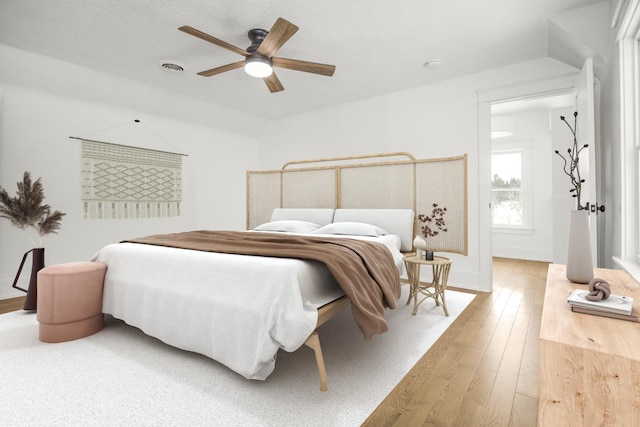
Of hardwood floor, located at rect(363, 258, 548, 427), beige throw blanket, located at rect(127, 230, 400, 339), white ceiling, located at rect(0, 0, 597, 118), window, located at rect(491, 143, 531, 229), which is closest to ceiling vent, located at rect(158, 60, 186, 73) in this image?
white ceiling, located at rect(0, 0, 597, 118)

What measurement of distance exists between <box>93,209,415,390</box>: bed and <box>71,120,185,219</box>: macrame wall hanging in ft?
5.86

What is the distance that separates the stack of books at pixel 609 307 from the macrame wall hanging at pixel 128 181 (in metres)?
4.70

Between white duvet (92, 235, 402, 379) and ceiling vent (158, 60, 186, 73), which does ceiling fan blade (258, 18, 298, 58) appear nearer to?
ceiling vent (158, 60, 186, 73)

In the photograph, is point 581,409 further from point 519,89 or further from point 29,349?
point 519,89

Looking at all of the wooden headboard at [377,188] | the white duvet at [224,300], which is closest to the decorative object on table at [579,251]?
the white duvet at [224,300]

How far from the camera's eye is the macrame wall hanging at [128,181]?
395cm

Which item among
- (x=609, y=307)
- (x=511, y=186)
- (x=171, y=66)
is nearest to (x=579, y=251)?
(x=609, y=307)

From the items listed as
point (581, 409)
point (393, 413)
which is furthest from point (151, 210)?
point (581, 409)

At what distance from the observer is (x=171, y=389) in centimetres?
172

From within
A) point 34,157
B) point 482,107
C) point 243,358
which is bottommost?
point 243,358

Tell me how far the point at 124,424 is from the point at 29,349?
132cm

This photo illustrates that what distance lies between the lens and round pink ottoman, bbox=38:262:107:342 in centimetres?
225

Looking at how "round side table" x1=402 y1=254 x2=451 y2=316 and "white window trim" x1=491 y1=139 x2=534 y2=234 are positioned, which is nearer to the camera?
"round side table" x1=402 y1=254 x2=451 y2=316

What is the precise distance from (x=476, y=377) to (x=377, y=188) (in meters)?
2.64
